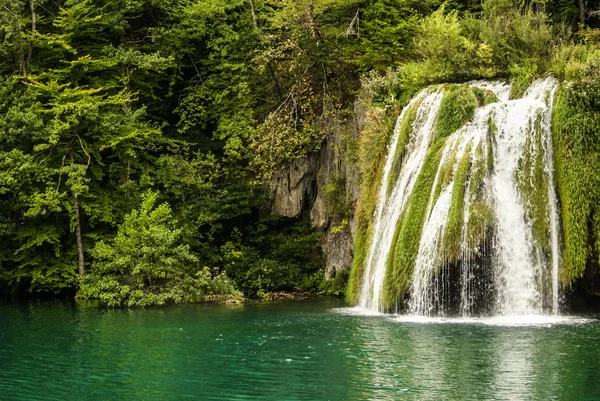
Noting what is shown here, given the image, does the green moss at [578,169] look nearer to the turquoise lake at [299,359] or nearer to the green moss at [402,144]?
the turquoise lake at [299,359]

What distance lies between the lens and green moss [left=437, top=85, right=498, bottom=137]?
60.0ft

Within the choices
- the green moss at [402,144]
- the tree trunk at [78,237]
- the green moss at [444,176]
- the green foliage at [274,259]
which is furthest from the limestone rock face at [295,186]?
the green moss at [444,176]

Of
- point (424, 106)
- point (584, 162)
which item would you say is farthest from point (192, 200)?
point (584, 162)

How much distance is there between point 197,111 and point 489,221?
600 inches

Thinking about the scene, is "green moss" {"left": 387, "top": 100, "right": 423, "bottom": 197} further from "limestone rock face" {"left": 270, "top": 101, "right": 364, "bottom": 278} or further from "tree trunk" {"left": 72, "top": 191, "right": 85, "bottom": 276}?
"tree trunk" {"left": 72, "top": 191, "right": 85, "bottom": 276}

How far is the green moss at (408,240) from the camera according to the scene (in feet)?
55.5

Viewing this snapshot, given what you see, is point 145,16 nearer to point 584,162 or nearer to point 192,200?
point 192,200

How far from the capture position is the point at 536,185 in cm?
1677

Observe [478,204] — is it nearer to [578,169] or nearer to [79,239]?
[578,169]

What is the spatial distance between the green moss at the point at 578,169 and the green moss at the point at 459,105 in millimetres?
1924

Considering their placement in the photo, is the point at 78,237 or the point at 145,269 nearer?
the point at 145,269

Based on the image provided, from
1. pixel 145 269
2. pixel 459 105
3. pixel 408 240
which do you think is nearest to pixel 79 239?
pixel 145 269

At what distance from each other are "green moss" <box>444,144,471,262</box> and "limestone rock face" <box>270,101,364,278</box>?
240 inches

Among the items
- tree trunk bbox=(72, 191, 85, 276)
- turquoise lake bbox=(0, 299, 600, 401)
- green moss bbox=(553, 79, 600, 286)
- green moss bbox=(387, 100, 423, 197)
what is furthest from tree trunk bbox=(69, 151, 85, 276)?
green moss bbox=(553, 79, 600, 286)
